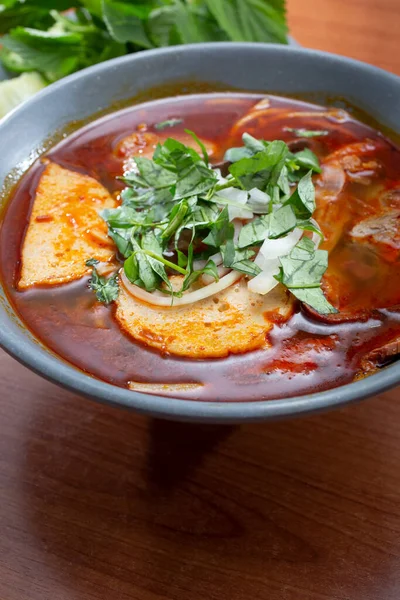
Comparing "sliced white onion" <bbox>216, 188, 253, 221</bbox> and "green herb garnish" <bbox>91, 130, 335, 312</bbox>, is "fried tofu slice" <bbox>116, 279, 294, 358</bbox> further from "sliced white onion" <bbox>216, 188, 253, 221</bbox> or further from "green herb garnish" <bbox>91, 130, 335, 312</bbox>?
"sliced white onion" <bbox>216, 188, 253, 221</bbox>

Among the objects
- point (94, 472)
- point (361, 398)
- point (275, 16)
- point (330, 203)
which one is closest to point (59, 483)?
point (94, 472)

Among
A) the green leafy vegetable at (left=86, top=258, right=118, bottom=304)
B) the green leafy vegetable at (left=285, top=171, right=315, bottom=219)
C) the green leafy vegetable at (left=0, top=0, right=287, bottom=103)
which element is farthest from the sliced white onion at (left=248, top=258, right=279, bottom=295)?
the green leafy vegetable at (left=0, top=0, right=287, bottom=103)

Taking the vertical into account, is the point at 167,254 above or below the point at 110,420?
above

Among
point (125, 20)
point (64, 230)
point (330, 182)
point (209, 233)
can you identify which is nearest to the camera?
point (209, 233)

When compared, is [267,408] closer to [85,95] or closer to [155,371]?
[155,371]

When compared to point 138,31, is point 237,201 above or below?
below

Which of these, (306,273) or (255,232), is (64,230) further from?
(306,273)

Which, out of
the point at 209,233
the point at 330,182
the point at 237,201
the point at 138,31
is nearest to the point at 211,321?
the point at 209,233
